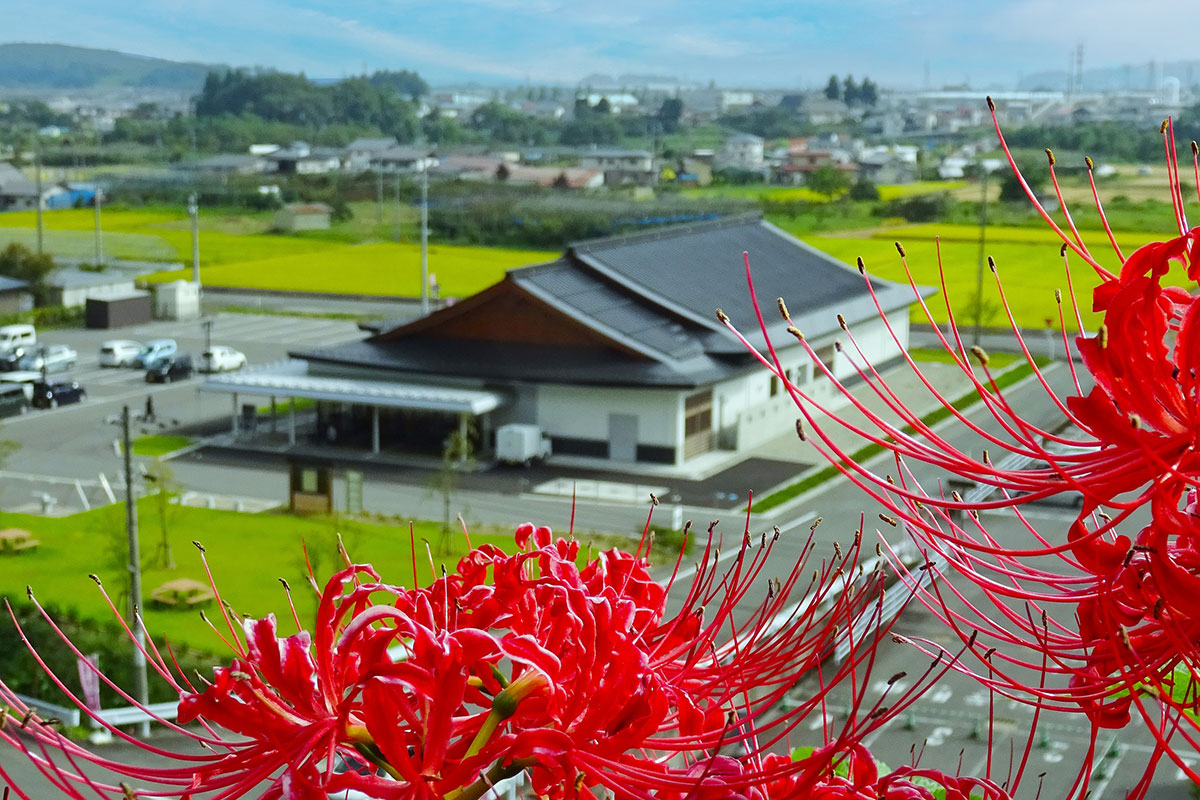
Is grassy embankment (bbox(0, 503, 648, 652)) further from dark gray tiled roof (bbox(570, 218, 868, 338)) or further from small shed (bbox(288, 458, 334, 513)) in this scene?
dark gray tiled roof (bbox(570, 218, 868, 338))

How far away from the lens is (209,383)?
23594mm

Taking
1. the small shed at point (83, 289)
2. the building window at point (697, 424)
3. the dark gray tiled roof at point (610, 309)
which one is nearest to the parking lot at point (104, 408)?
the small shed at point (83, 289)

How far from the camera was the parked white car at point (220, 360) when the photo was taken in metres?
29.2

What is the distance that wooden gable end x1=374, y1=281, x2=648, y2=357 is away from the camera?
23.5 metres

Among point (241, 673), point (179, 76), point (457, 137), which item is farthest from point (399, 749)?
point (179, 76)

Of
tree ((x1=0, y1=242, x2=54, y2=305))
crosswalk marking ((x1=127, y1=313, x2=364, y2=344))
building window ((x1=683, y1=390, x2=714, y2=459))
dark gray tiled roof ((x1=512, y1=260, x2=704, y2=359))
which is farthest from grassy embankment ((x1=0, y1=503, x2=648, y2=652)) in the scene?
tree ((x1=0, y1=242, x2=54, y2=305))

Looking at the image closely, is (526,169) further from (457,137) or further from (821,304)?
(821,304)

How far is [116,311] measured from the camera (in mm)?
35281

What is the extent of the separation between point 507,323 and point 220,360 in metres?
8.15

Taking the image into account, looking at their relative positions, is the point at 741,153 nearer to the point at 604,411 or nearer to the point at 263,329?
the point at 263,329

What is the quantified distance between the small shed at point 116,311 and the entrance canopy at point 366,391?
12.6m

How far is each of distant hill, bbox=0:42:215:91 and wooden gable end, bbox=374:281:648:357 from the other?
134 metres

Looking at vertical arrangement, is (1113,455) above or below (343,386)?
above

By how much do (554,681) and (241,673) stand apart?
0.40m
